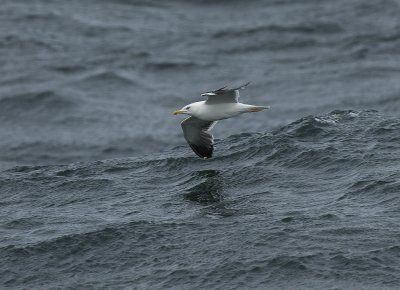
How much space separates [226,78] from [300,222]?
1843cm

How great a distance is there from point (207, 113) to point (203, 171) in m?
1.05

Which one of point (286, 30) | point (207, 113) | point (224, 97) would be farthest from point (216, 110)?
point (286, 30)

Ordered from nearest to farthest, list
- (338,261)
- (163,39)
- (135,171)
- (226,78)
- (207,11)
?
1. (338,261)
2. (135,171)
3. (226,78)
4. (163,39)
5. (207,11)

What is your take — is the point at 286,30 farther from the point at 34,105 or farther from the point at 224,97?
the point at 224,97

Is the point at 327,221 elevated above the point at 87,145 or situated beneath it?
elevated above

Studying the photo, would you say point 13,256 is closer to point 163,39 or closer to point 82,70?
point 82,70

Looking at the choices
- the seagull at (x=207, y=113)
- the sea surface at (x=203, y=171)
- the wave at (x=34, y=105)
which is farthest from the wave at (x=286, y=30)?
the seagull at (x=207, y=113)

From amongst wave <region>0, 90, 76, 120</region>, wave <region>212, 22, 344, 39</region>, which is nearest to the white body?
wave <region>0, 90, 76, 120</region>

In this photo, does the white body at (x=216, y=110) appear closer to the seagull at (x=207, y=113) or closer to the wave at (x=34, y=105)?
the seagull at (x=207, y=113)

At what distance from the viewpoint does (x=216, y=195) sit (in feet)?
50.5

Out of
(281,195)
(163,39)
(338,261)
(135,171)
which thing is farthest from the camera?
(163,39)

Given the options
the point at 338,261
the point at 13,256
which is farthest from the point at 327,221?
the point at 13,256

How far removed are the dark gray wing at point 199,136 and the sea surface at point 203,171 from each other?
22 cm

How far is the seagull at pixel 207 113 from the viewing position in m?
16.7
